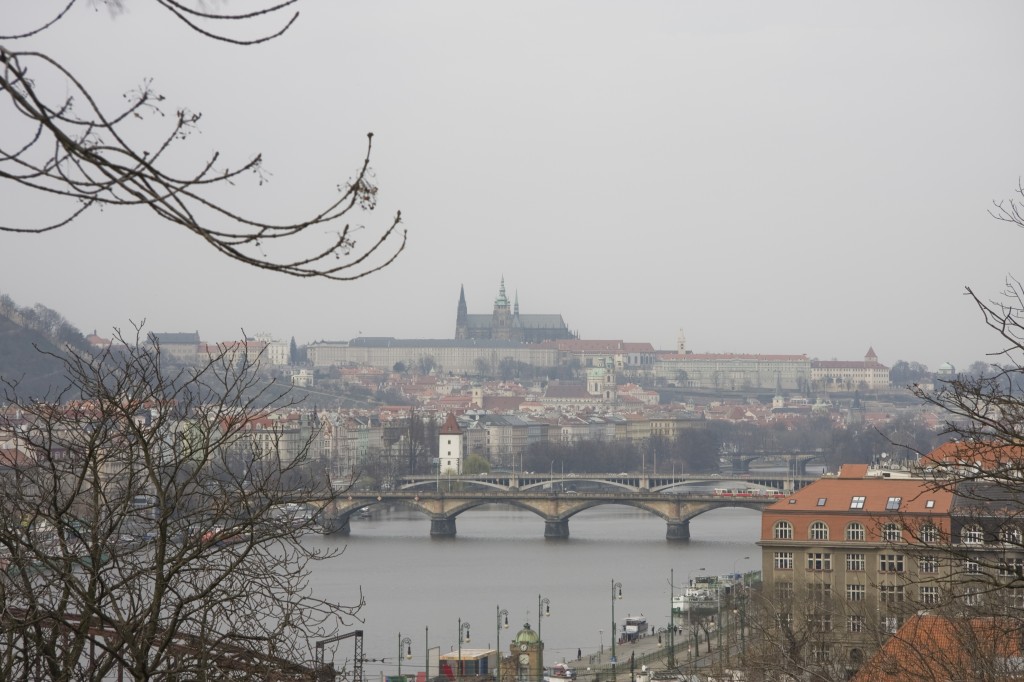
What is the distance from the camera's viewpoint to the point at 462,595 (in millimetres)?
17125

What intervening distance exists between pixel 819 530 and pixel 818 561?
0.78ft

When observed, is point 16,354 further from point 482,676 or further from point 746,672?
point 746,672

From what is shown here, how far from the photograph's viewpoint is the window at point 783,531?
1229cm

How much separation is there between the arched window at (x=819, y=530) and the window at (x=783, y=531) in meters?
0.17

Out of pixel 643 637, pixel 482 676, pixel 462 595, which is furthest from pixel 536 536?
pixel 482 676

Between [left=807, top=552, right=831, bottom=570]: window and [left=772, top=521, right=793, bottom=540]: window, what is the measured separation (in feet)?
0.69

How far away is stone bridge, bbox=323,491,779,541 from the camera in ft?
81.8

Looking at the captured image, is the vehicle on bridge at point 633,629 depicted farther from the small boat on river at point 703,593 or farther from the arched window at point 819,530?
the arched window at point 819,530

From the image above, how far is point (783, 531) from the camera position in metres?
12.3

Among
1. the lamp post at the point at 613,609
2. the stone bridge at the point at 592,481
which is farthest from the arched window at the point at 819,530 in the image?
the stone bridge at the point at 592,481

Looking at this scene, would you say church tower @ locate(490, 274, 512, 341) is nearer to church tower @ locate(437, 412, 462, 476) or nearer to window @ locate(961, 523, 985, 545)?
church tower @ locate(437, 412, 462, 476)

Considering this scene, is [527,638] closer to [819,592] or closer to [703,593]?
[819,592]

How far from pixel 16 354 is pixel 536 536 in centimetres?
2449

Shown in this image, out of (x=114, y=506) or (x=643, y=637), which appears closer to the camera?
(x=114, y=506)
